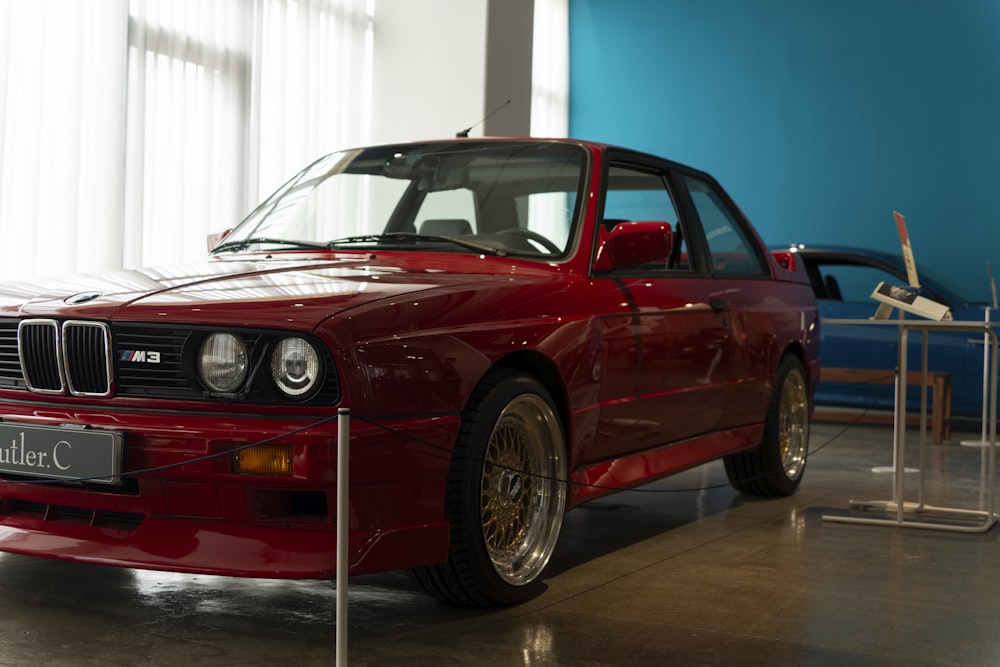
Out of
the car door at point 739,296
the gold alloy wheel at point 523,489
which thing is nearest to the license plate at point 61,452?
the gold alloy wheel at point 523,489

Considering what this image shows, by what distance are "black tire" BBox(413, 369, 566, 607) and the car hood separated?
1.26ft

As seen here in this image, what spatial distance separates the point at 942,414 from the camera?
9070mm

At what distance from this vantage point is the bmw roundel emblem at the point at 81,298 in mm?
3340

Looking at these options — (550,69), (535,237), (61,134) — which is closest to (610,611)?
(535,237)

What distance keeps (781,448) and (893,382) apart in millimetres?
3894

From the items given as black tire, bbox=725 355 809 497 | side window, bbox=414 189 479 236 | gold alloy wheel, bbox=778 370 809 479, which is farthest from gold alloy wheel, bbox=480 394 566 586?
gold alloy wheel, bbox=778 370 809 479

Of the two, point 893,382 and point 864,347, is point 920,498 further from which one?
point 864,347

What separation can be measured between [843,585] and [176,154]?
232 inches

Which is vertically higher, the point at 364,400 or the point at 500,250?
the point at 500,250

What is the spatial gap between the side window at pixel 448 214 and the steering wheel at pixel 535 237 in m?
0.13

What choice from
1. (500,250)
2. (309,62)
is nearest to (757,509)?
(500,250)

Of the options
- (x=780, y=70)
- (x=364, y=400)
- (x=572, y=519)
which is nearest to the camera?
A: (x=364, y=400)

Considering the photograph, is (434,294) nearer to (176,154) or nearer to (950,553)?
(950,553)

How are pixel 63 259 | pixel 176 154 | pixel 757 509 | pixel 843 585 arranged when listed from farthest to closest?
1. pixel 176 154
2. pixel 63 259
3. pixel 757 509
4. pixel 843 585
